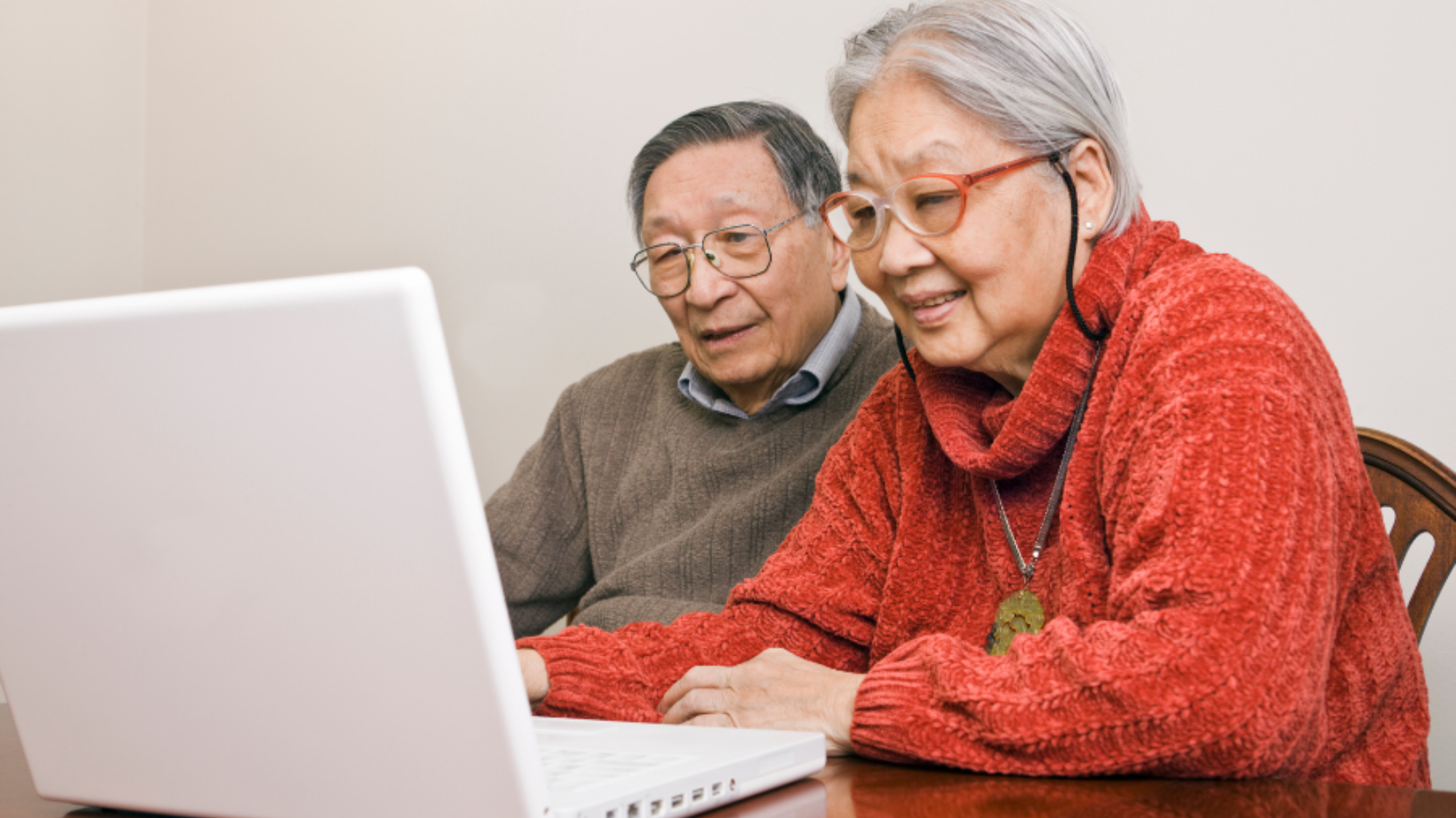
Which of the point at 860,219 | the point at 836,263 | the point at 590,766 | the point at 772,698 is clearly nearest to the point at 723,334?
the point at 836,263

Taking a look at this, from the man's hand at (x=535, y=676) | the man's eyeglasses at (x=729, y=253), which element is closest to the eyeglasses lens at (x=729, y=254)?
the man's eyeglasses at (x=729, y=253)

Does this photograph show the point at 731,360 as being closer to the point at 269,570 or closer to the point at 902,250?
the point at 902,250

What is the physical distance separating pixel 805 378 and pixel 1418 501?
2.56 feet

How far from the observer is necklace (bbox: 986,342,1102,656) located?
110 centimetres

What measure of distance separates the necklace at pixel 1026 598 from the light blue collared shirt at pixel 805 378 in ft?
2.02

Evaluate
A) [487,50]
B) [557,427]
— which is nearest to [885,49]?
[557,427]

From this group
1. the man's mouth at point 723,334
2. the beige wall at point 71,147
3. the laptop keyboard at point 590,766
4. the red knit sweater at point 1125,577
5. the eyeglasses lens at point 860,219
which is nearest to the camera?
the laptop keyboard at point 590,766

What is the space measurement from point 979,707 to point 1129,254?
1.51 feet

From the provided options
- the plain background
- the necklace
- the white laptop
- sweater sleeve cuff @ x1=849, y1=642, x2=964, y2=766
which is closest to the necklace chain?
the necklace

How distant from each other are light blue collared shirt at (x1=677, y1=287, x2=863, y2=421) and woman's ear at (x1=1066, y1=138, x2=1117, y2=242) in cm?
64

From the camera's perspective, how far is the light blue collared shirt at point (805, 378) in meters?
1.73

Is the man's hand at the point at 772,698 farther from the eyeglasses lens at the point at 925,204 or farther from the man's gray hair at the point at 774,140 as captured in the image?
the man's gray hair at the point at 774,140

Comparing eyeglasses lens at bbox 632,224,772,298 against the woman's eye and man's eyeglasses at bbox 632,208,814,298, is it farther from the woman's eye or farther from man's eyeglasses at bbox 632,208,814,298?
the woman's eye

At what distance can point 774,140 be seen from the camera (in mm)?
1765
